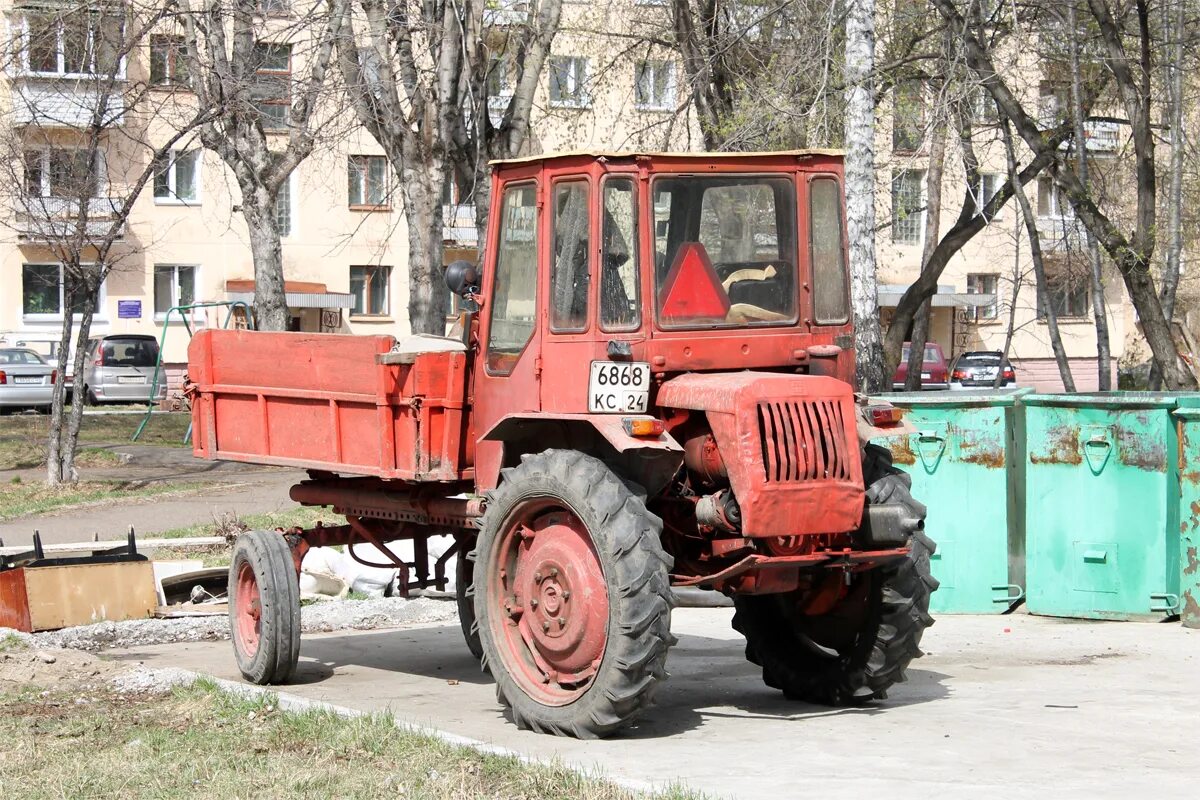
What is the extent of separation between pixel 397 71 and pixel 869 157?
23.7 feet

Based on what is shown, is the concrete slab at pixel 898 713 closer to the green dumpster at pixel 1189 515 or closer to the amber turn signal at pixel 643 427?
the green dumpster at pixel 1189 515

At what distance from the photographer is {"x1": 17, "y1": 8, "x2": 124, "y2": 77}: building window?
742 inches

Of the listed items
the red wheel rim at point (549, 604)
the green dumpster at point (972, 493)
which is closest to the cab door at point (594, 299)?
the red wheel rim at point (549, 604)

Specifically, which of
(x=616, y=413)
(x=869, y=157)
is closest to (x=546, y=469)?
(x=616, y=413)

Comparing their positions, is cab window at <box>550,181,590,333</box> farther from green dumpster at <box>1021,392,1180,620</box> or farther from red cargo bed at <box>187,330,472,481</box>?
green dumpster at <box>1021,392,1180,620</box>

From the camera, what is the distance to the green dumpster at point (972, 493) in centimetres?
1143

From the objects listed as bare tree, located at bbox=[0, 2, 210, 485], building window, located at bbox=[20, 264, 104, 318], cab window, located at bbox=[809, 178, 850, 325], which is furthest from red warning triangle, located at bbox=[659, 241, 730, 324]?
building window, located at bbox=[20, 264, 104, 318]

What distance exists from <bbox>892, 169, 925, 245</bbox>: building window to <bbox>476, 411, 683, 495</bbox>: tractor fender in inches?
272

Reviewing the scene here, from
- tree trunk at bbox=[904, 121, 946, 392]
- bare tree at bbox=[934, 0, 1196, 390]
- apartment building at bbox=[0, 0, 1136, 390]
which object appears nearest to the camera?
bare tree at bbox=[934, 0, 1196, 390]

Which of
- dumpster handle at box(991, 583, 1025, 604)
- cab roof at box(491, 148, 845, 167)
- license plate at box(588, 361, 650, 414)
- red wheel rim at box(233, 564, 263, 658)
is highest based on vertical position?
cab roof at box(491, 148, 845, 167)

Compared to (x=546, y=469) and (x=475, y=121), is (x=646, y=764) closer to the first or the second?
(x=546, y=469)

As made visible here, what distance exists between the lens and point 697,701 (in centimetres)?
844

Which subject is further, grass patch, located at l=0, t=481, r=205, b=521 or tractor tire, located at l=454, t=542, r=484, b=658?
grass patch, located at l=0, t=481, r=205, b=521

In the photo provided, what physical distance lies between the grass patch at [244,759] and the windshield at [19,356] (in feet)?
96.6
